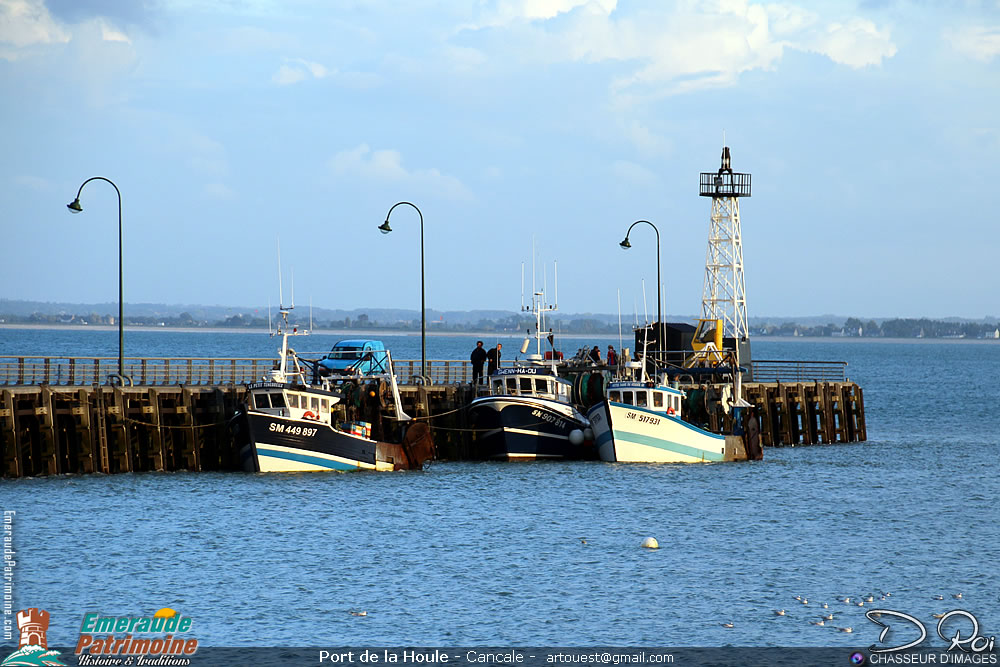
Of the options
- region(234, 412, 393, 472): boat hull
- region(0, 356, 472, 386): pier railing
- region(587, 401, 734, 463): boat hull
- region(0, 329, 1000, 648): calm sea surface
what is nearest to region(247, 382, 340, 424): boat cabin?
region(234, 412, 393, 472): boat hull

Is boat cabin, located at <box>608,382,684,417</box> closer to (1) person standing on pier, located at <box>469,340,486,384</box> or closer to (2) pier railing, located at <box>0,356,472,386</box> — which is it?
(1) person standing on pier, located at <box>469,340,486,384</box>

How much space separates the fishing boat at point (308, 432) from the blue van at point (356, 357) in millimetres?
7722

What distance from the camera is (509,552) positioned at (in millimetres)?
30938

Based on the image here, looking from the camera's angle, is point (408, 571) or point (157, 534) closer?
point (408, 571)

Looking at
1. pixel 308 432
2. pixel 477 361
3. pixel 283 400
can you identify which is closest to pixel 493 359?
pixel 477 361

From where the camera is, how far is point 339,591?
1038 inches

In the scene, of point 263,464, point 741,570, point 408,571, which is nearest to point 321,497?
point 263,464

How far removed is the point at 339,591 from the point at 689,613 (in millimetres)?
6828

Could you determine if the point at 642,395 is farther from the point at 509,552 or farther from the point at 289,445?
the point at 509,552

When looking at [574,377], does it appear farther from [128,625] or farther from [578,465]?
[128,625]

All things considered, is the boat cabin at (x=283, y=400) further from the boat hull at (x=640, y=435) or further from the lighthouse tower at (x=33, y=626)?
the lighthouse tower at (x=33, y=626)

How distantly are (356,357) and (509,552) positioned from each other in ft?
87.4

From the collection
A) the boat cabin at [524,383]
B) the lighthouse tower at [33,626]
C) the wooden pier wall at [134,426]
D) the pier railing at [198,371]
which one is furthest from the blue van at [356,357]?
the lighthouse tower at [33,626]

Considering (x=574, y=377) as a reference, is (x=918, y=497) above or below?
below
